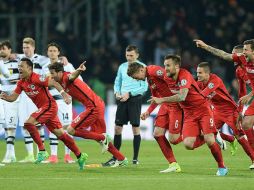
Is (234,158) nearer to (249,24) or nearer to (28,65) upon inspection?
(28,65)

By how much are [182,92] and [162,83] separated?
100cm

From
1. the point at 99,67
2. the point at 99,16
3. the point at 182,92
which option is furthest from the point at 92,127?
the point at 99,16

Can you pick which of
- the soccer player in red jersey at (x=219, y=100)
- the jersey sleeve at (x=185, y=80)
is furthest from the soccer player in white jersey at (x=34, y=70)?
the jersey sleeve at (x=185, y=80)

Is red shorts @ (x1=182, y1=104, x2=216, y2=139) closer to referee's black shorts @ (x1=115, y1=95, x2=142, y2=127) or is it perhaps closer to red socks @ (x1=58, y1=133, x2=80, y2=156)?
red socks @ (x1=58, y1=133, x2=80, y2=156)

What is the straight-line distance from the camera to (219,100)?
1764 centimetres

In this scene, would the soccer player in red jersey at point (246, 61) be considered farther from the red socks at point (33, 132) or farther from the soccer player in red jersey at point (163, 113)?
the red socks at point (33, 132)

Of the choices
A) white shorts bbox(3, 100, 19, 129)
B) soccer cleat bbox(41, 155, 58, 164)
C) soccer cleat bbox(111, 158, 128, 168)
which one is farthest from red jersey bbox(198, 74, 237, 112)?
white shorts bbox(3, 100, 19, 129)

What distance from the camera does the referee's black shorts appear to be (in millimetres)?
18188

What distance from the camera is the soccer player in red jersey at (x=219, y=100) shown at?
55.4ft

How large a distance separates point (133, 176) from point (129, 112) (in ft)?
11.6

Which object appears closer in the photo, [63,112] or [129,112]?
[129,112]

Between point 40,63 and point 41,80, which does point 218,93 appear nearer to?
point 41,80

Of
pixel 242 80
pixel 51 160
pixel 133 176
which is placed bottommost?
pixel 133 176

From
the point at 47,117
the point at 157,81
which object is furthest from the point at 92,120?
the point at 157,81
